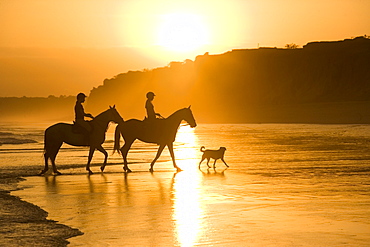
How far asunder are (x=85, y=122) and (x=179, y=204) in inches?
289

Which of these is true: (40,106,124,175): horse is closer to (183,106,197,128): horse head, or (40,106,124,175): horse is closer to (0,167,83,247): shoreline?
(183,106,197,128): horse head

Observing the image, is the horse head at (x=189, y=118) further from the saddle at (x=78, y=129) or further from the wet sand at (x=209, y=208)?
the saddle at (x=78, y=129)

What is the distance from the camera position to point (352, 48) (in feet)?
506

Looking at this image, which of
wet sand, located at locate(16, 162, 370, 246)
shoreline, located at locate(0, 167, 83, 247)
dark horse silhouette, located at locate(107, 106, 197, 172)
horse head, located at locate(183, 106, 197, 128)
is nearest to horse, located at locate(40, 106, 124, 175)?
dark horse silhouette, located at locate(107, 106, 197, 172)

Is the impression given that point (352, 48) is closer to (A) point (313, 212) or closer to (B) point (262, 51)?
(B) point (262, 51)

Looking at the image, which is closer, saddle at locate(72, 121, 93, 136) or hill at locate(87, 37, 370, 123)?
saddle at locate(72, 121, 93, 136)

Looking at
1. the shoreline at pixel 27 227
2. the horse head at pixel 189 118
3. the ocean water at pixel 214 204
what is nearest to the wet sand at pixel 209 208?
the ocean water at pixel 214 204

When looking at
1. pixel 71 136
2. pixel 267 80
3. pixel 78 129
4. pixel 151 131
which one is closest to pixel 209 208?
pixel 78 129

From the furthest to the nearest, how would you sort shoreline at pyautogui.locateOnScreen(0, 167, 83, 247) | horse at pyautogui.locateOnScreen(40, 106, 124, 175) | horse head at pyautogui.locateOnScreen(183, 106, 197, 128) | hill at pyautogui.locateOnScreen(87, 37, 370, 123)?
hill at pyautogui.locateOnScreen(87, 37, 370, 123) → horse head at pyautogui.locateOnScreen(183, 106, 197, 128) → horse at pyautogui.locateOnScreen(40, 106, 124, 175) → shoreline at pyautogui.locateOnScreen(0, 167, 83, 247)

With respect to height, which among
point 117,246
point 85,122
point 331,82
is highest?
point 331,82

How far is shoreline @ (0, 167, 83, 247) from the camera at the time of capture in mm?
9062

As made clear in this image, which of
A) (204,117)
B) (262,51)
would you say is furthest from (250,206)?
(262,51)

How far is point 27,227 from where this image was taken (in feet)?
33.2

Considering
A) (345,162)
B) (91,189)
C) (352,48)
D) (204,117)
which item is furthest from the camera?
(352,48)
